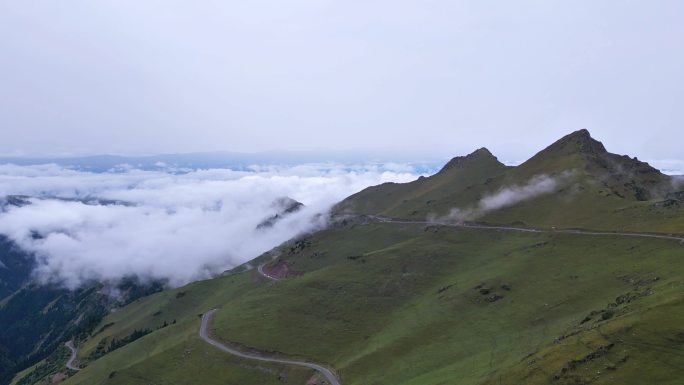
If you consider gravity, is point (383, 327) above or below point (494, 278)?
below

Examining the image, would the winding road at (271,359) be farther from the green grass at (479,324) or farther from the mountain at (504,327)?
the green grass at (479,324)

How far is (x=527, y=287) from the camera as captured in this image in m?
161

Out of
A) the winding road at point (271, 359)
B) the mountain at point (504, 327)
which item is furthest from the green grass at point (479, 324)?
the winding road at point (271, 359)

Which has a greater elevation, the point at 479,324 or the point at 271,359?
the point at 479,324

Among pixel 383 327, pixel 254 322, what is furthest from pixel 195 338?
pixel 383 327

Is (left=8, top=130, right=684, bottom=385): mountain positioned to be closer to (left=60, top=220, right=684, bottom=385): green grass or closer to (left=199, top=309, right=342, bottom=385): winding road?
(left=60, top=220, right=684, bottom=385): green grass

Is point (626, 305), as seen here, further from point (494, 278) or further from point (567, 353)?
point (494, 278)

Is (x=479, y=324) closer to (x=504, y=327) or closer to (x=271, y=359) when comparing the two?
(x=504, y=327)

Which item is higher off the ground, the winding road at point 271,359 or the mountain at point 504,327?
the mountain at point 504,327

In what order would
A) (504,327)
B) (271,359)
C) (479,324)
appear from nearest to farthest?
(504,327), (479,324), (271,359)

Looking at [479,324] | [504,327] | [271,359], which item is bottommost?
[271,359]

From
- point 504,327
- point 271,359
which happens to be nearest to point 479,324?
point 504,327

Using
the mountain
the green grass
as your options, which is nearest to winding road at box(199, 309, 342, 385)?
the mountain

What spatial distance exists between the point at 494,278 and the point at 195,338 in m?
118
